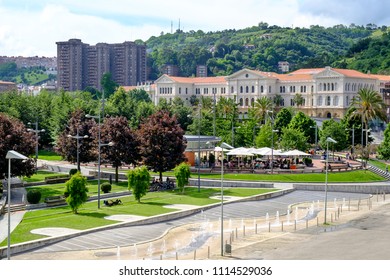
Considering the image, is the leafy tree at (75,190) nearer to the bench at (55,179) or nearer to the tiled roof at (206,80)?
the bench at (55,179)

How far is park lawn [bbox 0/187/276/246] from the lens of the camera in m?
43.5

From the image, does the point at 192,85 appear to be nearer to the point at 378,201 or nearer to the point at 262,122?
the point at 262,122

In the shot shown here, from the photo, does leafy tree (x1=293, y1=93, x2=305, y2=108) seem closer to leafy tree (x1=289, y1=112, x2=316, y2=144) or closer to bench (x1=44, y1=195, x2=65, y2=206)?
leafy tree (x1=289, y1=112, x2=316, y2=144)

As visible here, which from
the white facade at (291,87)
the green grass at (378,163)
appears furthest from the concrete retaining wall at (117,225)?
the white facade at (291,87)

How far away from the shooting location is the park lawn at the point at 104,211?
143ft

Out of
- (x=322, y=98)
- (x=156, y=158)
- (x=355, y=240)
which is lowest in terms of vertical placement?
(x=355, y=240)

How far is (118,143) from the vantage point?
6656 centimetres

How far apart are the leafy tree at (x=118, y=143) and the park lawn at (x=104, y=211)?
22.4ft

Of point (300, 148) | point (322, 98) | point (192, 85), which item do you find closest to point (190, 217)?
point (300, 148)

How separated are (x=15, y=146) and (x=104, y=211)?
12968mm

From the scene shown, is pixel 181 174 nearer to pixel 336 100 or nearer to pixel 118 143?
pixel 118 143

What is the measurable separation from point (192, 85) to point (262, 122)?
4192cm

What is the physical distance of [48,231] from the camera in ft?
137

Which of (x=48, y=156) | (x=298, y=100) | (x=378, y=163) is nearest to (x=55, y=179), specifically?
(x=48, y=156)
